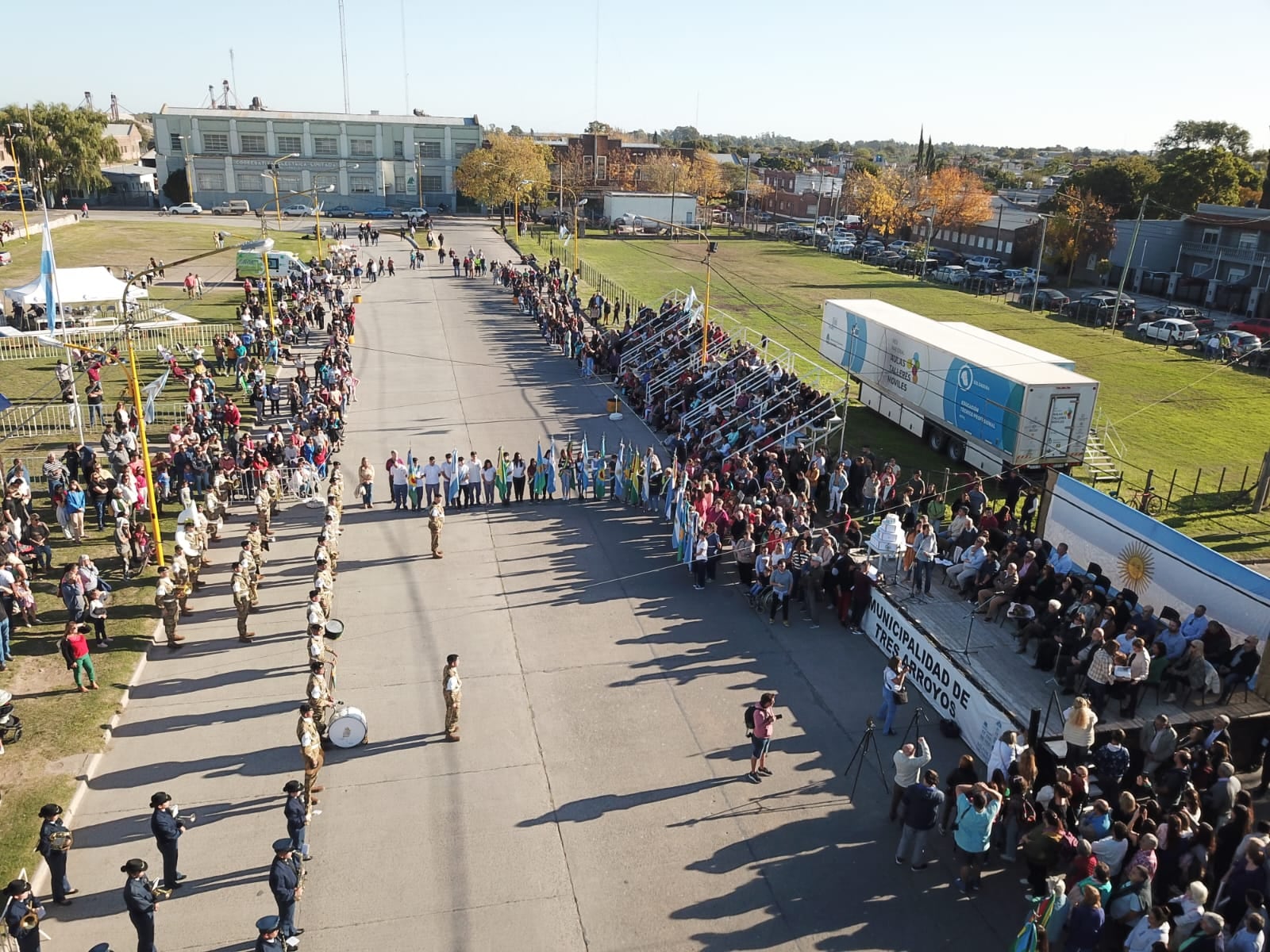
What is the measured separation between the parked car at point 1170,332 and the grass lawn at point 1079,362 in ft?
4.83

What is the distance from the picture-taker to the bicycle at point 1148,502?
70.5 ft

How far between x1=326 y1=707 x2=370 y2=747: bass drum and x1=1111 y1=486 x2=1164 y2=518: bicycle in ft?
59.8

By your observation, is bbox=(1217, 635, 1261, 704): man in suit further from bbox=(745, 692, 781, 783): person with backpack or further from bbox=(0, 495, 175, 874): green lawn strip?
bbox=(0, 495, 175, 874): green lawn strip

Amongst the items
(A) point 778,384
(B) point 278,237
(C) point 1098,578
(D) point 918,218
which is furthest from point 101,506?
(D) point 918,218

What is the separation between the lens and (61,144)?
286ft

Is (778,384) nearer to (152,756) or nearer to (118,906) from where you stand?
(152,756)

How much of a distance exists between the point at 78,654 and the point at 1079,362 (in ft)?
128

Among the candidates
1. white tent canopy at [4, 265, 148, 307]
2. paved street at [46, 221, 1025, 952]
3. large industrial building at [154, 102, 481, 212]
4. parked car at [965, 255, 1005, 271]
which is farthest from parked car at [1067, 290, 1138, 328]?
large industrial building at [154, 102, 481, 212]

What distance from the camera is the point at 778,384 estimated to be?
25.9m

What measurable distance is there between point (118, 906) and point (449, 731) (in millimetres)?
4318

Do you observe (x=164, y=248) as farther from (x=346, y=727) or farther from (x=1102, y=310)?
(x=346, y=727)

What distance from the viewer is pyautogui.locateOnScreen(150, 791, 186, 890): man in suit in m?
9.70

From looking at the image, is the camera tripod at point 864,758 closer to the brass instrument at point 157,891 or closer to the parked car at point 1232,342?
the brass instrument at point 157,891

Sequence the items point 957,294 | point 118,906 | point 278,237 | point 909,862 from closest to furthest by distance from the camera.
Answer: point 118,906
point 909,862
point 957,294
point 278,237
